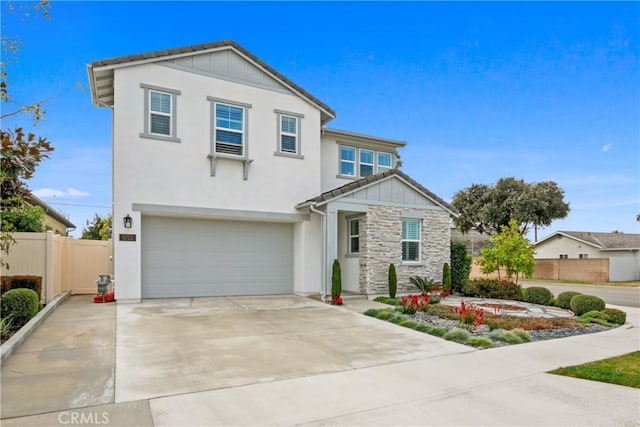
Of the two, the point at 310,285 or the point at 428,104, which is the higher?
the point at 428,104

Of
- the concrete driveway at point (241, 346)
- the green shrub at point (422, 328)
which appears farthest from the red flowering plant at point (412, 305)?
the green shrub at point (422, 328)

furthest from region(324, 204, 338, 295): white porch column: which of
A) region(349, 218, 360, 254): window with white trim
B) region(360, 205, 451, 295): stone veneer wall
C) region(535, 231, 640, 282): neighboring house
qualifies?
region(535, 231, 640, 282): neighboring house

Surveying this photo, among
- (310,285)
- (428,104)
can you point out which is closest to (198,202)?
(310,285)

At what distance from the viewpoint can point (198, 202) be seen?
1269 centimetres

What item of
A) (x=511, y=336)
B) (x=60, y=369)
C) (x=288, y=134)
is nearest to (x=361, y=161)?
(x=288, y=134)

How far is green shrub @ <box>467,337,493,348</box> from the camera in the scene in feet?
23.8

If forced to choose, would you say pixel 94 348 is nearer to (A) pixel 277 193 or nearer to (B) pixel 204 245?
(B) pixel 204 245

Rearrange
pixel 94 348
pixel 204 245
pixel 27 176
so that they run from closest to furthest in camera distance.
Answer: pixel 27 176 < pixel 94 348 < pixel 204 245

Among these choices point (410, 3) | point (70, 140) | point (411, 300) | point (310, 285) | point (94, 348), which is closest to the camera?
point (94, 348)

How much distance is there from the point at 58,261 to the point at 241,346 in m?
8.84

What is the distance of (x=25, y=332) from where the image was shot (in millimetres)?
7141

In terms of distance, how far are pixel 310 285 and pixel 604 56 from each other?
42.6 feet

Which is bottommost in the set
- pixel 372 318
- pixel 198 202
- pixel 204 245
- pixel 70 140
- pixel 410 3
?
pixel 372 318

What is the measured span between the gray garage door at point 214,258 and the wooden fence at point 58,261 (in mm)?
2502
